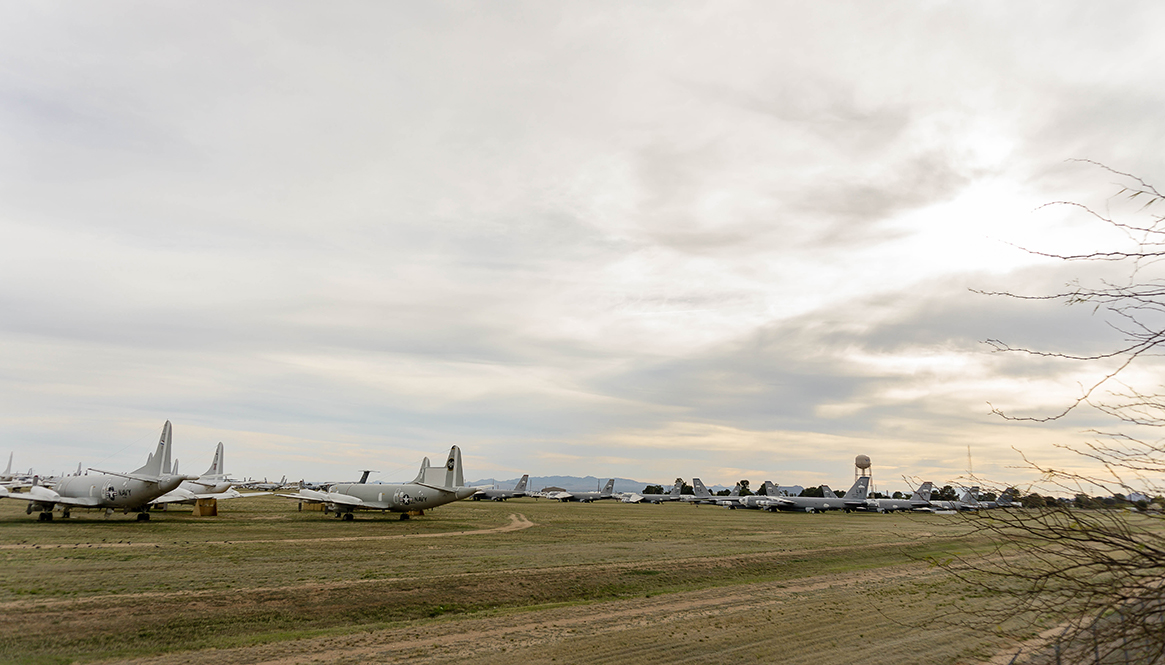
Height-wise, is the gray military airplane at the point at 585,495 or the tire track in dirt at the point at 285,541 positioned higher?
A: the tire track in dirt at the point at 285,541

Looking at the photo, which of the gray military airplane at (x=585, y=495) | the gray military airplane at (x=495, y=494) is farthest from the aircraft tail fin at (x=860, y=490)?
the gray military airplane at (x=495, y=494)

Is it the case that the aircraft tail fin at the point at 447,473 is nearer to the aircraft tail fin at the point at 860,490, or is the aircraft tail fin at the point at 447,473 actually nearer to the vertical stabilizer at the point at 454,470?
the vertical stabilizer at the point at 454,470

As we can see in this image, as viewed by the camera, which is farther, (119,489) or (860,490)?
(860,490)

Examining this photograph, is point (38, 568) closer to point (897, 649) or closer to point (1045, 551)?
point (897, 649)

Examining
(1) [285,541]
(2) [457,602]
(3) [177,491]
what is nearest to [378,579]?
(2) [457,602]

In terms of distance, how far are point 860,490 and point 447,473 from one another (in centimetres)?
7906

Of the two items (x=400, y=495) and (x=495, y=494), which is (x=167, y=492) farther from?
(x=495, y=494)

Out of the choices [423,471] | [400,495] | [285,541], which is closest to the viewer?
[285,541]

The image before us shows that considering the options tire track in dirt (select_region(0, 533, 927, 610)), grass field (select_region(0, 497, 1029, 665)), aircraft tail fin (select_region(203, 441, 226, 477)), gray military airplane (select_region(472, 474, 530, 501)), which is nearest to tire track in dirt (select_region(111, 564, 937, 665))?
grass field (select_region(0, 497, 1029, 665))

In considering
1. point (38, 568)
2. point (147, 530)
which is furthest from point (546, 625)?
point (147, 530)

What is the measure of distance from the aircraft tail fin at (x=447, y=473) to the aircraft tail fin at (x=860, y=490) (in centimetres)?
7610

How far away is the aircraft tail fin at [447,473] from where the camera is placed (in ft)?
199

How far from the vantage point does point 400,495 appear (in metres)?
57.8

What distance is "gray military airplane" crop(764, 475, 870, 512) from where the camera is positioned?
10494 centimetres
